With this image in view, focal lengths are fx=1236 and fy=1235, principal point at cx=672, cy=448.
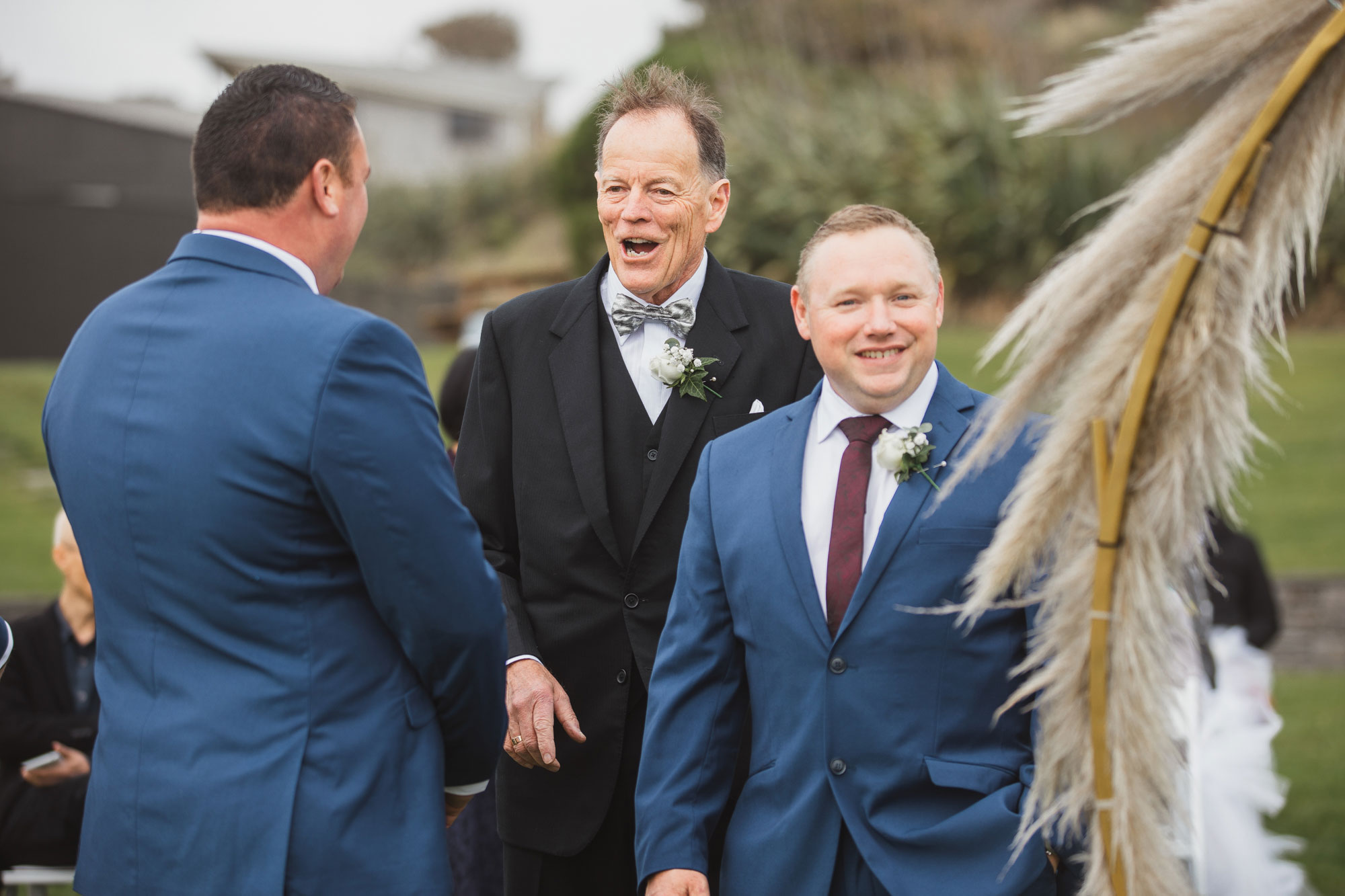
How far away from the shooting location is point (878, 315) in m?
2.49

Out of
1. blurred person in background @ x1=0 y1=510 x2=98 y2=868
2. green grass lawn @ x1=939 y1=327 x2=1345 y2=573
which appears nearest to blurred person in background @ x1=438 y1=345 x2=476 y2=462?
blurred person in background @ x1=0 y1=510 x2=98 y2=868

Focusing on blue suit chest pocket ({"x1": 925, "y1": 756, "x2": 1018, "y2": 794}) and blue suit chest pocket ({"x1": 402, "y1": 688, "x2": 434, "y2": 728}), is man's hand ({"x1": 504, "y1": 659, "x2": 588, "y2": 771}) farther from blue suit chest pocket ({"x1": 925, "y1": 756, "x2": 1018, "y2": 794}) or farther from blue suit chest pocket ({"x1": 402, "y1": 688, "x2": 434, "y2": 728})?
blue suit chest pocket ({"x1": 925, "y1": 756, "x2": 1018, "y2": 794})

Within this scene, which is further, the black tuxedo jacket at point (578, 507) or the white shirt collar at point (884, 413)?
the black tuxedo jacket at point (578, 507)

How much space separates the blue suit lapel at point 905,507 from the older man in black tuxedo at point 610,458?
2.52ft

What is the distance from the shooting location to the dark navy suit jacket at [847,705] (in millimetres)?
2365

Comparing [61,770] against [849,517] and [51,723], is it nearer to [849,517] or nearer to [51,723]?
[51,723]

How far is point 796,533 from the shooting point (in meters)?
2.52

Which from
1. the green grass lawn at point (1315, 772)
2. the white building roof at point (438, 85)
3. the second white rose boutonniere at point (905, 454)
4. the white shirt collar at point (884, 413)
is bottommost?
the green grass lawn at point (1315, 772)

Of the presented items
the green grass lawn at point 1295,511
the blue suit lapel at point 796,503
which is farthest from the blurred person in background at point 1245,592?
the blue suit lapel at point 796,503

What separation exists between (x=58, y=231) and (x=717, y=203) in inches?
831

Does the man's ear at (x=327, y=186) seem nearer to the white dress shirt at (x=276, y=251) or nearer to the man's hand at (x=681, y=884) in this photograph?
the white dress shirt at (x=276, y=251)

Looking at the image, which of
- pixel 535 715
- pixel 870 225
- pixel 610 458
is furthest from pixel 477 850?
pixel 870 225

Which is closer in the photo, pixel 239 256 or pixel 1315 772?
pixel 239 256

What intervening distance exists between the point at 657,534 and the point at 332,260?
1147mm
